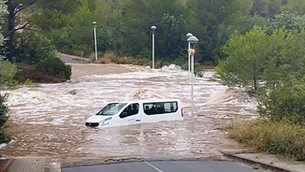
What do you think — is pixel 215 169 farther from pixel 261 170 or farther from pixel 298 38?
pixel 298 38

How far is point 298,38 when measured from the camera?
3378 cm

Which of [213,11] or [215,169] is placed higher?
[213,11]

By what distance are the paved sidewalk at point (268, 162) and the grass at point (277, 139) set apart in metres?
0.41

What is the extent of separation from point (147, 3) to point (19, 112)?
53.1 meters

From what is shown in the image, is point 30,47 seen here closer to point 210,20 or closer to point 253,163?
point 210,20

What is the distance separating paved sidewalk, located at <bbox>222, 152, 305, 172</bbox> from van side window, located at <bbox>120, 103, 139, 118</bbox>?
30.4 feet

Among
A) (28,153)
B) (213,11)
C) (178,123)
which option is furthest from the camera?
(213,11)

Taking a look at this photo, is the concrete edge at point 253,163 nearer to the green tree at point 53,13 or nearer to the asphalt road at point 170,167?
the asphalt road at point 170,167

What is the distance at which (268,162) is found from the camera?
16.0 metres

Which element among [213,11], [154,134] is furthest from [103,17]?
[154,134]

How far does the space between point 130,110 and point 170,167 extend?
40.4 feet

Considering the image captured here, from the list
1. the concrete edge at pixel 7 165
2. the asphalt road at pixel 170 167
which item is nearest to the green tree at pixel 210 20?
the asphalt road at pixel 170 167

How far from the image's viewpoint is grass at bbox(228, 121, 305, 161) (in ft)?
53.9

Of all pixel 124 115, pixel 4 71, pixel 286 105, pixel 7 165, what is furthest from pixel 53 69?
pixel 7 165
